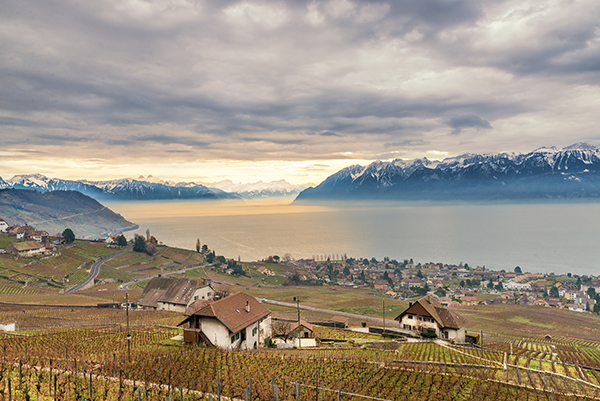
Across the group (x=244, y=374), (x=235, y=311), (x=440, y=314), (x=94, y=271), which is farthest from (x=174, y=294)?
(x=94, y=271)

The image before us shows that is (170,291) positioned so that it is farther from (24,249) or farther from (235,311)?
(24,249)

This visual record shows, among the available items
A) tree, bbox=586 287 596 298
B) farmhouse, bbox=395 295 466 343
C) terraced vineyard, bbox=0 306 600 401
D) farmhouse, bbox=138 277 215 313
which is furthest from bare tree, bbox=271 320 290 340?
tree, bbox=586 287 596 298

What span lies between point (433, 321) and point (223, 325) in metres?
29.2

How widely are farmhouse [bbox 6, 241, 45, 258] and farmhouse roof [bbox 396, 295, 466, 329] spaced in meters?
112

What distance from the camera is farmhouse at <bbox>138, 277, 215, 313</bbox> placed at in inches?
2265

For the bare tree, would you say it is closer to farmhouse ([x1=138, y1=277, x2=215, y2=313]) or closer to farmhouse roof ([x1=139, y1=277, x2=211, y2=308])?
farmhouse ([x1=138, y1=277, x2=215, y2=313])

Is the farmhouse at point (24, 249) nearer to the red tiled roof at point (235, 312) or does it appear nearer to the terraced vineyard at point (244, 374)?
the terraced vineyard at point (244, 374)

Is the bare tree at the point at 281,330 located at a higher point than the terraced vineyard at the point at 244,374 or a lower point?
lower

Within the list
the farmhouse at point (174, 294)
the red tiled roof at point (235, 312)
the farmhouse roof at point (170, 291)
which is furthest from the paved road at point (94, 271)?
the red tiled roof at point (235, 312)

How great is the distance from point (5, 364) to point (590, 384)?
35464 millimetres

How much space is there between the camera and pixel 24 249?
105 meters

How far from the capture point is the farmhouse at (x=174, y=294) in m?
57.5

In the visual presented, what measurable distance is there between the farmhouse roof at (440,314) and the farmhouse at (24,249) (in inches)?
4392

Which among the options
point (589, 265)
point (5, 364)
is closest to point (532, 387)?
point (5, 364)
